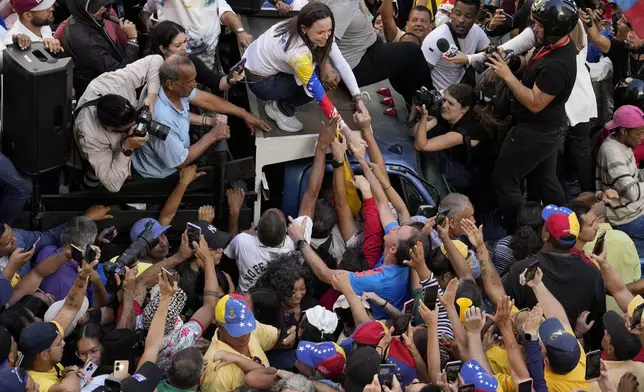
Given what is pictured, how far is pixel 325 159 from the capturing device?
297 inches

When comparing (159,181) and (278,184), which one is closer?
(159,181)

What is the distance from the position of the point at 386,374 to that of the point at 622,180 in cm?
342

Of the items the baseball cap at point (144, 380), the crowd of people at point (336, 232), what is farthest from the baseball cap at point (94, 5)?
the baseball cap at point (144, 380)

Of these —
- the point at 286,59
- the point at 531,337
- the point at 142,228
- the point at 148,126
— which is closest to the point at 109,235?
the point at 142,228

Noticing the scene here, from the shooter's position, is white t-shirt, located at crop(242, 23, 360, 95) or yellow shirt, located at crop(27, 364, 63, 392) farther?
white t-shirt, located at crop(242, 23, 360, 95)

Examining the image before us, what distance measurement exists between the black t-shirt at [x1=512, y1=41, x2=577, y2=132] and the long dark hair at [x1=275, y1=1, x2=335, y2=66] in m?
1.49

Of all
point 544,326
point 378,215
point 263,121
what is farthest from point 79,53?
point 544,326

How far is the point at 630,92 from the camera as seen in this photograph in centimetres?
869

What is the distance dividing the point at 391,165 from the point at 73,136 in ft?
7.49

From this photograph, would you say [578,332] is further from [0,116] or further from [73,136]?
[0,116]

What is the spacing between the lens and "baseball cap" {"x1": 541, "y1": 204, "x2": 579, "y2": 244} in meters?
6.86

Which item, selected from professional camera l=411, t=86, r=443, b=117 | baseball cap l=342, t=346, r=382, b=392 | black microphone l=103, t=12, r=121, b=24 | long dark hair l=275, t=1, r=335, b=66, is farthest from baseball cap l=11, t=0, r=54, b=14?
baseball cap l=342, t=346, r=382, b=392

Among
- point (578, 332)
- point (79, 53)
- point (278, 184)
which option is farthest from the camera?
point (278, 184)

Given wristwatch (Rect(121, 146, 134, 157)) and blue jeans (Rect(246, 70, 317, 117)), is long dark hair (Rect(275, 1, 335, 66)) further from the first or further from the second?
wristwatch (Rect(121, 146, 134, 157))
